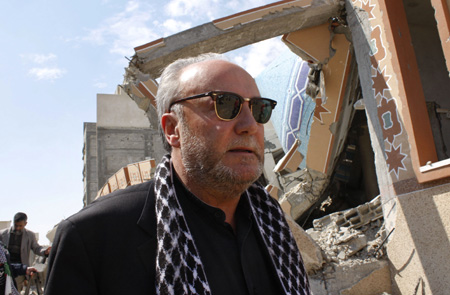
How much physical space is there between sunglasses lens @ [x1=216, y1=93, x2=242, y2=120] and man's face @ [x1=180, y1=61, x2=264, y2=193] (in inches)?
0.7

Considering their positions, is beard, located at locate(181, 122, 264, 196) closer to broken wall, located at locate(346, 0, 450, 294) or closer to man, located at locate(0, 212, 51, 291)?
broken wall, located at locate(346, 0, 450, 294)

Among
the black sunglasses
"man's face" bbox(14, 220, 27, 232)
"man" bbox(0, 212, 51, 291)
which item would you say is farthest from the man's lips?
"man's face" bbox(14, 220, 27, 232)

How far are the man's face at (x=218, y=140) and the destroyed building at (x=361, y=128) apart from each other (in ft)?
10.9

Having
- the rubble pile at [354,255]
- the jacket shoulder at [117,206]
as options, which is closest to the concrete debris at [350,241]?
the rubble pile at [354,255]

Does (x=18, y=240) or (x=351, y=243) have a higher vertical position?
(x=18, y=240)

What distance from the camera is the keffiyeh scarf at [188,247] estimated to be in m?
1.25

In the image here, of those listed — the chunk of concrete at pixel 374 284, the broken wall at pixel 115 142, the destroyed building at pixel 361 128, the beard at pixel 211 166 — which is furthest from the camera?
the broken wall at pixel 115 142

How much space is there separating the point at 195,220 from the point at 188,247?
5.6 inches

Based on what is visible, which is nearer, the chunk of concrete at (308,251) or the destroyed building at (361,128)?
the destroyed building at (361,128)

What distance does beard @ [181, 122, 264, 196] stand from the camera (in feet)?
4.75

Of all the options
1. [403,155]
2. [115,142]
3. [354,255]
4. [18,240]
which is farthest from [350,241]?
[115,142]

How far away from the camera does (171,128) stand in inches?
63.9

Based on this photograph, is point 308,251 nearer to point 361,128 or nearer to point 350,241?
point 350,241

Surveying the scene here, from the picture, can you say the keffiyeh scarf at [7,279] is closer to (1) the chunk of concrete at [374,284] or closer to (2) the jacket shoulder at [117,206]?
(2) the jacket shoulder at [117,206]
